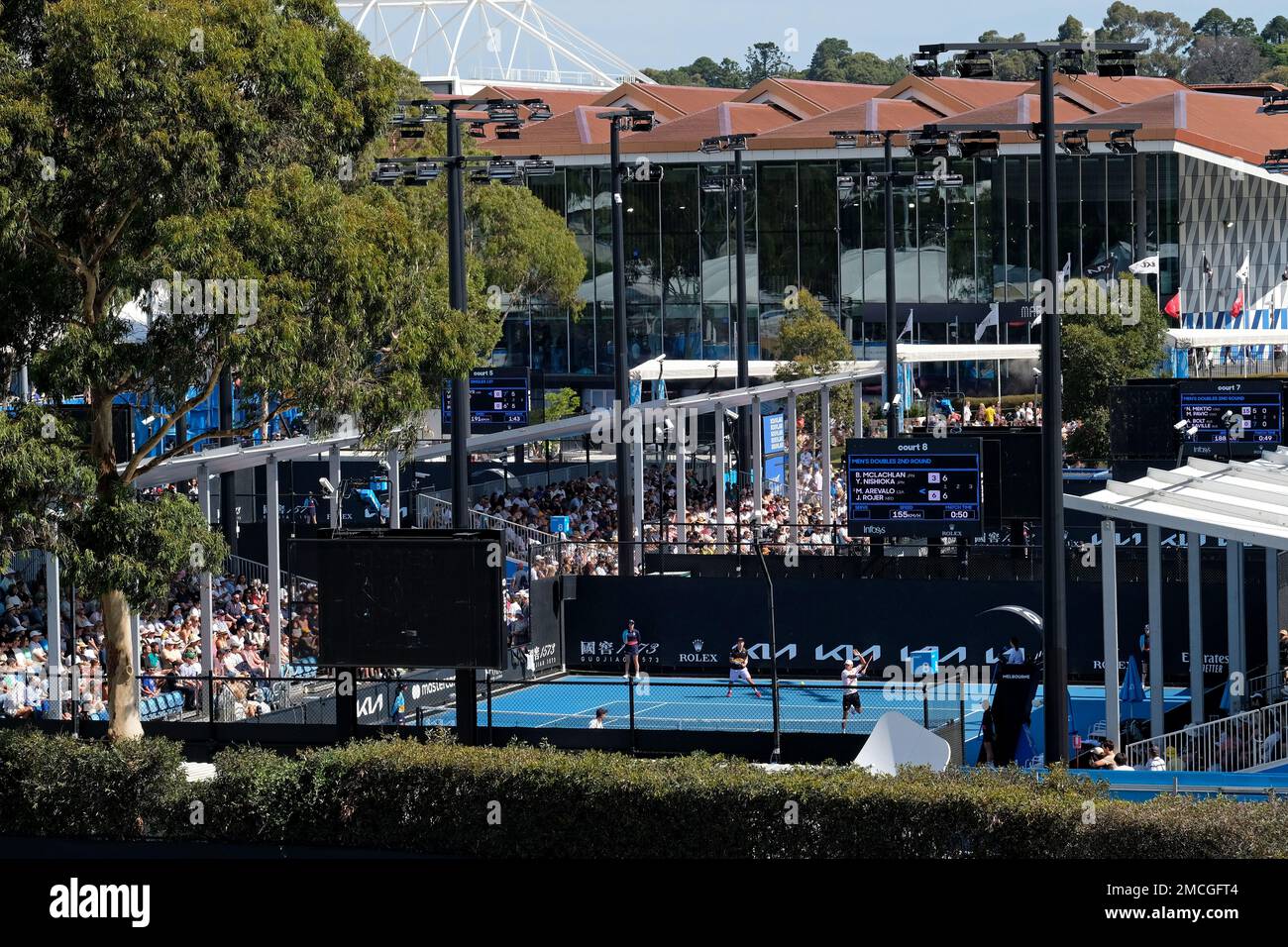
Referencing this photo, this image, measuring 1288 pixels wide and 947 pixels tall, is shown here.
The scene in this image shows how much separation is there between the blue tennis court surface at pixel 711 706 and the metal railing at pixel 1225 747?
3.01 meters

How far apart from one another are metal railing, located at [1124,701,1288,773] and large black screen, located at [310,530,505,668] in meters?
7.61

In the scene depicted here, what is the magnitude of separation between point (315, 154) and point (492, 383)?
2484 centimetres

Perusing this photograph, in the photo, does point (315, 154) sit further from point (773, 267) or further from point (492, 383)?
point (773, 267)

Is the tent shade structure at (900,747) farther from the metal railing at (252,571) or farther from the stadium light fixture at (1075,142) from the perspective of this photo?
the metal railing at (252,571)

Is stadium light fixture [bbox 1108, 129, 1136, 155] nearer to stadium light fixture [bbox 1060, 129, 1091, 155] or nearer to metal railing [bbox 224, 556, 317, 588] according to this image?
stadium light fixture [bbox 1060, 129, 1091, 155]

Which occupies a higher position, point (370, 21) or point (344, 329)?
point (370, 21)

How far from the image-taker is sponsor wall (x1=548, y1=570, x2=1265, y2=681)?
29719 mm

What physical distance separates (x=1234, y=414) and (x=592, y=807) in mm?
21453

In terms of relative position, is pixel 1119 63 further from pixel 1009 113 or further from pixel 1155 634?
pixel 1009 113

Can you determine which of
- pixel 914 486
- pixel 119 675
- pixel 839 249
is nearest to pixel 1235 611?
pixel 914 486

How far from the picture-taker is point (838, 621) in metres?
31.7

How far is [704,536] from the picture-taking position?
38.6 m

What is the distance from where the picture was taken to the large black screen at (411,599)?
19.2 m
